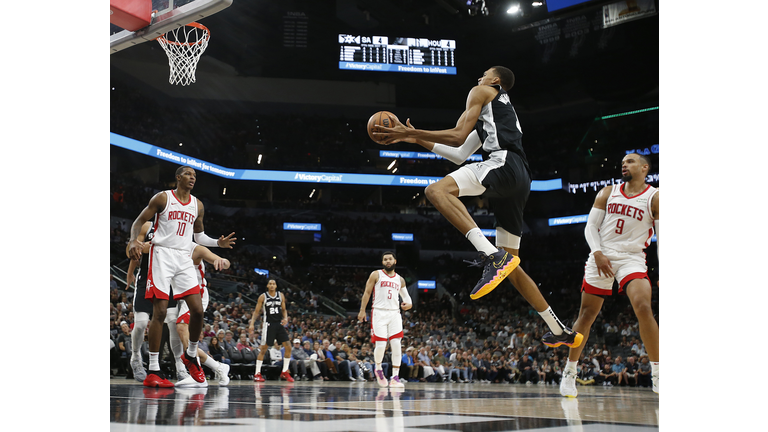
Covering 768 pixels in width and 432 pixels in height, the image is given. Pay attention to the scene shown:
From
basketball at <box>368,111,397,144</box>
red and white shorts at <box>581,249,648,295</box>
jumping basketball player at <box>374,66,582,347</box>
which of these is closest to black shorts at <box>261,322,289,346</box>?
red and white shorts at <box>581,249,648,295</box>

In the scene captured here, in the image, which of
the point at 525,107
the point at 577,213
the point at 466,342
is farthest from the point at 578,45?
the point at 466,342

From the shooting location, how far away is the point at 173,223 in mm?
6094

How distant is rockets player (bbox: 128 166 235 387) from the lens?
233 inches

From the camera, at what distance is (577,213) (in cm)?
2480

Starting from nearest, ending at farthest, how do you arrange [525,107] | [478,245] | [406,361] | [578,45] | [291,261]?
[478,245] → [406,361] → [578,45] → [291,261] → [525,107]

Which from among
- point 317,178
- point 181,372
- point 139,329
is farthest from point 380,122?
point 317,178

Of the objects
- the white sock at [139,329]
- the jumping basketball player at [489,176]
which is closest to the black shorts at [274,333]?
the white sock at [139,329]

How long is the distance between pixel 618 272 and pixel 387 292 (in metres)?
4.13

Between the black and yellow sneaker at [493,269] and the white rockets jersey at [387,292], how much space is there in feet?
15.7

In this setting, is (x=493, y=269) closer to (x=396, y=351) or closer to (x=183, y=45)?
(x=396, y=351)

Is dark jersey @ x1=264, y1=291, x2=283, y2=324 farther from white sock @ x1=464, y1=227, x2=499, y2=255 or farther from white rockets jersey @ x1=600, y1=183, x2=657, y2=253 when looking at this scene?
white sock @ x1=464, y1=227, x2=499, y2=255
